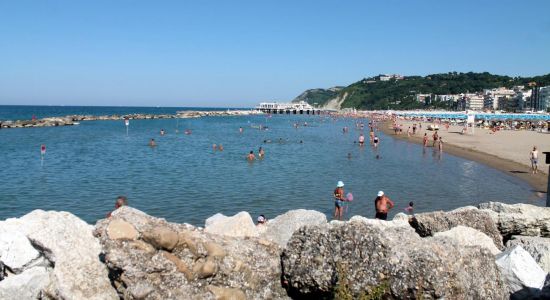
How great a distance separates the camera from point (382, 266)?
6059 millimetres

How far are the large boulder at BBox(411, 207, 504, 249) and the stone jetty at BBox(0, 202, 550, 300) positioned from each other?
1.01 metres

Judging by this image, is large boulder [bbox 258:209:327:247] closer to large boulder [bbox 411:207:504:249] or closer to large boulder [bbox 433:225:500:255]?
large boulder [bbox 411:207:504:249]

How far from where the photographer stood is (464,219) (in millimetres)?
9227

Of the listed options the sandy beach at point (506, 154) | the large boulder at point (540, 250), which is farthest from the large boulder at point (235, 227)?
the sandy beach at point (506, 154)

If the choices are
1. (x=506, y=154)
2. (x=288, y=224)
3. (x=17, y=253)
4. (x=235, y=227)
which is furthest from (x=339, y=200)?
(x=506, y=154)

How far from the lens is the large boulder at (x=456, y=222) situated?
9.06m

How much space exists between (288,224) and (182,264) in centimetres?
369

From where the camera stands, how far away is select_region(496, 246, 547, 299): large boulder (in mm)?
6906

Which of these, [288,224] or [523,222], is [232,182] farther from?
[523,222]

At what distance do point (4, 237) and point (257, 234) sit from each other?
14.1 feet

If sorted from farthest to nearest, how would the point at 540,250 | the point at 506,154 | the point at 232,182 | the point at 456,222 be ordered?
the point at 506,154 → the point at 232,182 → the point at 456,222 → the point at 540,250

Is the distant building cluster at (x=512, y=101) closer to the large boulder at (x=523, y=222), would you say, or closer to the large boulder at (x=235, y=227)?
the large boulder at (x=523, y=222)

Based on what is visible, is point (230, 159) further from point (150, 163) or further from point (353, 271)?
point (353, 271)

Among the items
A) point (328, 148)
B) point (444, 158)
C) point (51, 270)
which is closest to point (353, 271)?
point (51, 270)
